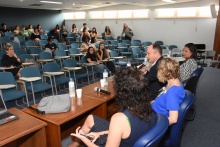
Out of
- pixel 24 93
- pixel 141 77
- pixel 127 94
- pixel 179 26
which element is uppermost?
pixel 179 26

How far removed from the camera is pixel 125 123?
1267 millimetres

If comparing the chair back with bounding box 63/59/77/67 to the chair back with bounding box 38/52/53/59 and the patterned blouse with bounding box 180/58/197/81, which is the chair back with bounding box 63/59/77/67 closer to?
the chair back with bounding box 38/52/53/59

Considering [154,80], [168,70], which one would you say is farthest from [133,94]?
[154,80]

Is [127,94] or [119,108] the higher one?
[127,94]

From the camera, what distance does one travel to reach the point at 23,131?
5.09 ft

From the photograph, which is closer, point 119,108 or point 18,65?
point 119,108

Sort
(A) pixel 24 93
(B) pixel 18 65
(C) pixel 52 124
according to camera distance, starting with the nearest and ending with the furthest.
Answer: (C) pixel 52 124 < (A) pixel 24 93 < (B) pixel 18 65

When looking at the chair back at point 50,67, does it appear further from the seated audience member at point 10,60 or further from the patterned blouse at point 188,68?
the patterned blouse at point 188,68

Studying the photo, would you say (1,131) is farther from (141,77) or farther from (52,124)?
(141,77)

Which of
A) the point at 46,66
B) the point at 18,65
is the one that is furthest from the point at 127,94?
the point at 18,65

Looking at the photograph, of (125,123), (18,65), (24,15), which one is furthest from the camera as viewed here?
(24,15)

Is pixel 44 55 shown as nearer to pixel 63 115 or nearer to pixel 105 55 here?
pixel 105 55

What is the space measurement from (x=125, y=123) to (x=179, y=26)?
29.3ft

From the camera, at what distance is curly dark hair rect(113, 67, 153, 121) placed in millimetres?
1308
